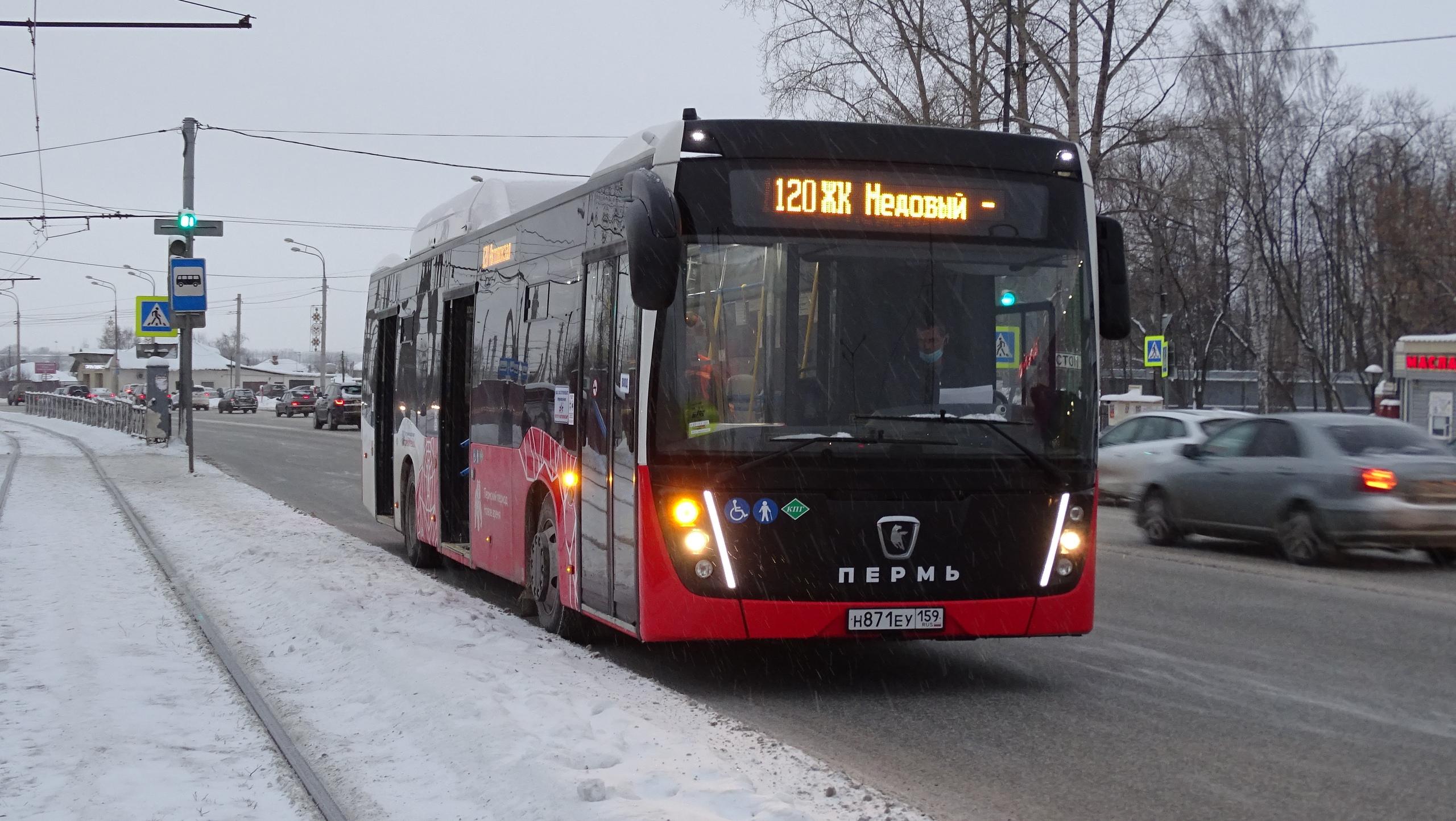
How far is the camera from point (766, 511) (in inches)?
292

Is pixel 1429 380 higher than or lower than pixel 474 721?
higher

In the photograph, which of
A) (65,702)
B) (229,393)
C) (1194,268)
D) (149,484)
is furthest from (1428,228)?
(229,393)

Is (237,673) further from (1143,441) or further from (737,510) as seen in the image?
(1143,441)

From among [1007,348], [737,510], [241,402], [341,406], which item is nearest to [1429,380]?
[1007,348]

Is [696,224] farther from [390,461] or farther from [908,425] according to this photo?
[390,461]

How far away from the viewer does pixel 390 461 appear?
15.3 metres

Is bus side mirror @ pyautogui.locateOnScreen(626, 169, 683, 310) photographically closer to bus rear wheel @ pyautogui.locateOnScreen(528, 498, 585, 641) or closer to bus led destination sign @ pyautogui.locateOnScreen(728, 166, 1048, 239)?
bus led destination sign @ pyautogui.locateOnScreen(728, 166, 1048, 239)

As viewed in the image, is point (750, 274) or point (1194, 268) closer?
point (750, 274)

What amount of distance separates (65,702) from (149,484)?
17.8 meters

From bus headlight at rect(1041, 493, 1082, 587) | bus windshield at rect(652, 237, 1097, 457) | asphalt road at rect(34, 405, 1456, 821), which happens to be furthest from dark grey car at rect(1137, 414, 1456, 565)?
bus windshield at rect(652, 237, 1097, 457)

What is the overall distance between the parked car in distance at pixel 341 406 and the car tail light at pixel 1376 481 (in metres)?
41.3

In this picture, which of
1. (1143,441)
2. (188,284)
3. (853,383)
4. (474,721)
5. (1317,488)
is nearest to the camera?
(474,721)

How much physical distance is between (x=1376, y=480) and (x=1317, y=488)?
21.7 inches

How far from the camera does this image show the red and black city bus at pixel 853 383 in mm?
7402
